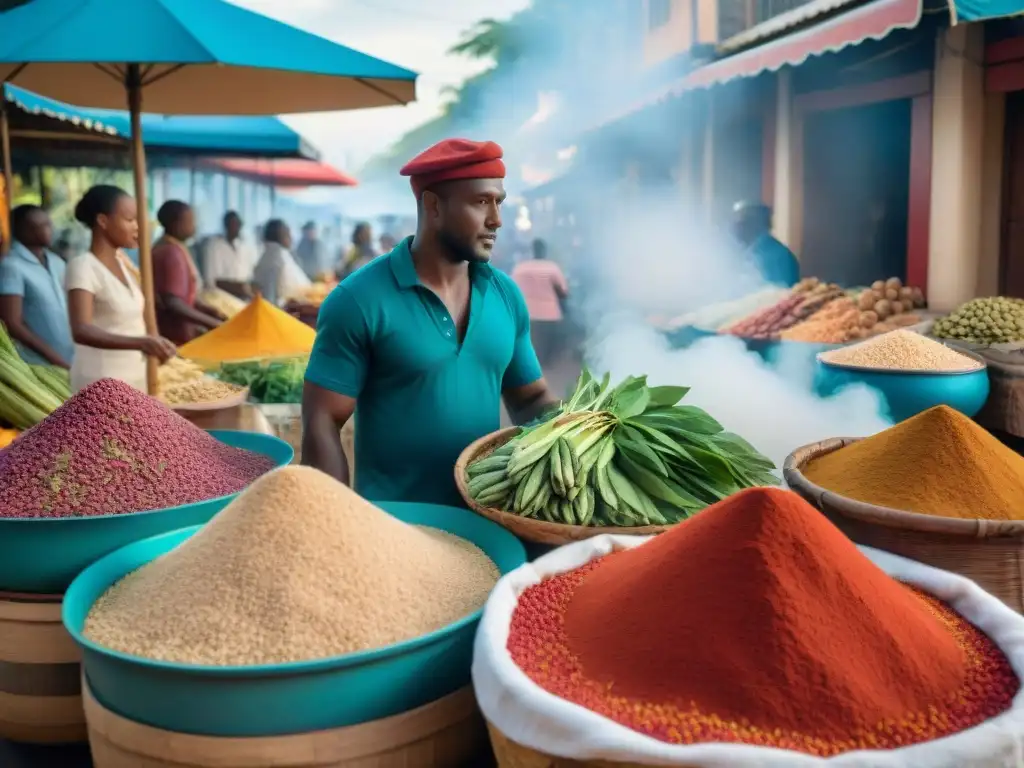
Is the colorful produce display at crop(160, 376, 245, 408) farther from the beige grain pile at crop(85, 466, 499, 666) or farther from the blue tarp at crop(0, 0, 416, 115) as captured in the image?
the beige grain pile at crop(85, 466, 499, 666)

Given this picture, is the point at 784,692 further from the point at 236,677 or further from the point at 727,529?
the point at 236,677

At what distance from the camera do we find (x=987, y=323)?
3.89m

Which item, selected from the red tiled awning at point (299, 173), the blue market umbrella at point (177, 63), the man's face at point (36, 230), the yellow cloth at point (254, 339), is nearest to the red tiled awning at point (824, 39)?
the blue market umbrella at point (177, 63)

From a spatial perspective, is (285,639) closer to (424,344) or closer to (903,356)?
(424,344)

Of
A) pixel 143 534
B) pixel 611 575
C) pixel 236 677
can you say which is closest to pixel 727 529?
pixel 611 575

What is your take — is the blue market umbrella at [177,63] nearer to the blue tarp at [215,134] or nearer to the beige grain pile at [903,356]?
the beige grain pile at [903,356]

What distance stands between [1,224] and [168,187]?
9985mm

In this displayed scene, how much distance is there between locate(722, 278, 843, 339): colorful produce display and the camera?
4.87 metres

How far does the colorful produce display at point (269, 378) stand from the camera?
12.8 ft

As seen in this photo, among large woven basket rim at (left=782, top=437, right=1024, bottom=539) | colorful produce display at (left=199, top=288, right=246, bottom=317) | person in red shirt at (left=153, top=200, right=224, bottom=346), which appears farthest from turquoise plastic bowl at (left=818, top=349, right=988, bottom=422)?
colorful produce display at (left=199, top=288, right=246, bottom=317)

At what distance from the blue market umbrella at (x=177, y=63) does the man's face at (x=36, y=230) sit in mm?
606

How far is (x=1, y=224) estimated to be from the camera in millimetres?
4508

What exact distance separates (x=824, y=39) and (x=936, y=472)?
4021 millimetres

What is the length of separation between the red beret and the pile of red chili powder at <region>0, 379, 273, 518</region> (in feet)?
2.19
